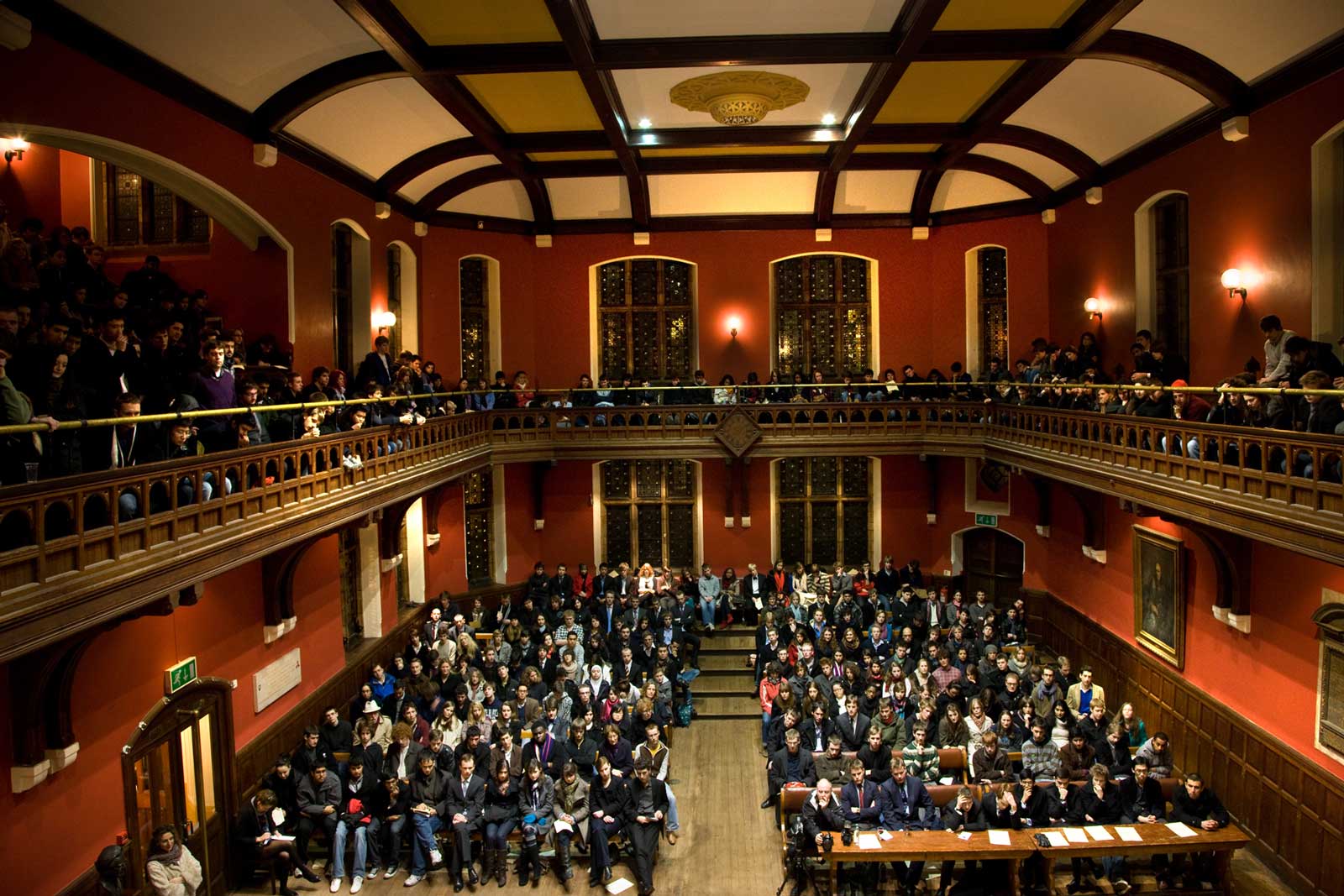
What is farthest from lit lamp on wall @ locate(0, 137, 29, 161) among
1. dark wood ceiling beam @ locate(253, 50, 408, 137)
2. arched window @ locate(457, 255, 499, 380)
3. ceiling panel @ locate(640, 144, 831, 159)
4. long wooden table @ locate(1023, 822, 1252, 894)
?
long wooden table @ locate(1023, 822, 1252, 894)

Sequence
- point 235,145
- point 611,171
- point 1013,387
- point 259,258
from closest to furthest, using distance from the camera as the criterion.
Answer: point 235,145 → point 259,258 → point 1013,387 → point 611,171

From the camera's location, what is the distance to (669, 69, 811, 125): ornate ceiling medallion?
11922 mm

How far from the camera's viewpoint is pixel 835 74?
39.7ft

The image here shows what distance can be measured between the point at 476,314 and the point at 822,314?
6.89 m

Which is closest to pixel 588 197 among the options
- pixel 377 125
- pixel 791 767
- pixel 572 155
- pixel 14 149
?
pixel 572 155

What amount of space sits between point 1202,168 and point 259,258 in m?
12.1

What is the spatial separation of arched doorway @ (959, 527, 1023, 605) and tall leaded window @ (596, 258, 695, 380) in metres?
→ 6.47

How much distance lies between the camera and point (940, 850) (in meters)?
8.38

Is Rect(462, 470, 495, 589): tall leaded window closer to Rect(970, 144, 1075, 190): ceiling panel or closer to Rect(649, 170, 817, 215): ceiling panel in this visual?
Rect(649, 170, 817, 215): ceiling panel

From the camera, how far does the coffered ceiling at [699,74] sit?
30.5ft

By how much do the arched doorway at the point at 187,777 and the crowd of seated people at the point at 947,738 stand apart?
228 inches

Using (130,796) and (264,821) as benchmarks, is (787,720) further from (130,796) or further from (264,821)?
(130,796)

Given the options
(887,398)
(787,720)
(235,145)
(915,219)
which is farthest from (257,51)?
(915,219)

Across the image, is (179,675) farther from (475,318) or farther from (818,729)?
(475,318)
